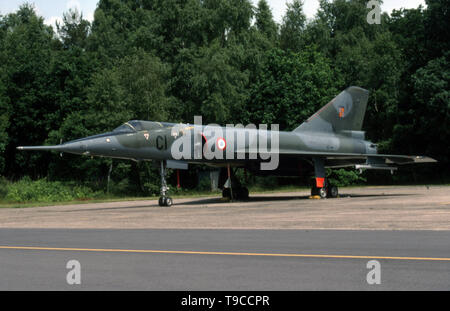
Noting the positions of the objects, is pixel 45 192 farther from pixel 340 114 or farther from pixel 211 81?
pixel 211 81

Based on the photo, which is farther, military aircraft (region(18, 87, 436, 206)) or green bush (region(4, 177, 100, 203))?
green bush (region(4, 177, 100, 203))

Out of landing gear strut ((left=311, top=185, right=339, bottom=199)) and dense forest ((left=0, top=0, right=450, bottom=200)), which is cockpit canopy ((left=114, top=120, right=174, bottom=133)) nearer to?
landing gear strut ((left=311, top=185, right=339, bottom=199))

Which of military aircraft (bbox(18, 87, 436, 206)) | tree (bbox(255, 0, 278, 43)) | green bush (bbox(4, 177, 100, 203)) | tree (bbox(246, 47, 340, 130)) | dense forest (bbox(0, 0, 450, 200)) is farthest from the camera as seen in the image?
tree (bbox(255, 0, 278, 43))

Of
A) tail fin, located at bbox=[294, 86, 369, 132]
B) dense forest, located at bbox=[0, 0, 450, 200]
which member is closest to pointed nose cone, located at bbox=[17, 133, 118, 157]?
tail fin, located at bbox=[294, 86, 369, 132]

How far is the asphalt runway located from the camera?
647 centimetres

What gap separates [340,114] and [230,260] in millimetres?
21827

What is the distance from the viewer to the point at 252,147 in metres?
25.5

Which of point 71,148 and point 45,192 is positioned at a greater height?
point 71,148

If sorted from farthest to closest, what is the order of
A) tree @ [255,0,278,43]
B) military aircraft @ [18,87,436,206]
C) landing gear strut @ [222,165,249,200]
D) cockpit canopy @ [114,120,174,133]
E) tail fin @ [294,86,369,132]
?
1. tree @ [255,0,278,43]
2. tail fin @ [294,86,369,132]
3. landing gear strut @ [222,165,249,200]
4. cockpit canopy @ [114,120,174,133]
5. military aircraft @ [18,87,436,206]

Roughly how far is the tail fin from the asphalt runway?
17.0m

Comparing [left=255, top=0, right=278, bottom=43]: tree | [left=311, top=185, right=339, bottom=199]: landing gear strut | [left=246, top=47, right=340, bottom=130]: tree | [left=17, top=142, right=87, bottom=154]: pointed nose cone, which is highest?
[left=255, top=0, right=278, bottom=43]: tree

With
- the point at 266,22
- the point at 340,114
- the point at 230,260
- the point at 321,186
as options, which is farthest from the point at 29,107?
the point at 230,260

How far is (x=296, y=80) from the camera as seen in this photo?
4806 centimetres

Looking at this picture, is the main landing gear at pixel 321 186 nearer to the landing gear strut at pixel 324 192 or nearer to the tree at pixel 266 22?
the landing gear strut at pixel 324 192
